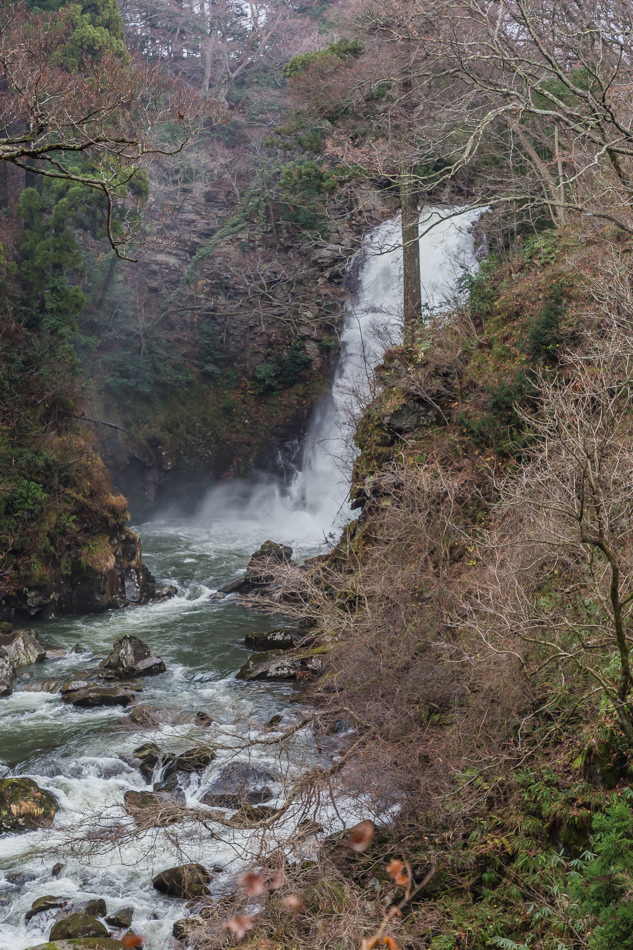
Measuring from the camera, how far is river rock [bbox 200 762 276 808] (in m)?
7.82

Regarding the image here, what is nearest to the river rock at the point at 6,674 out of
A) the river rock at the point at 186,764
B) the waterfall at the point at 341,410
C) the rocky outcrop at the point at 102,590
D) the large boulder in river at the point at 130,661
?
the large boulder in river at the point at 130,661

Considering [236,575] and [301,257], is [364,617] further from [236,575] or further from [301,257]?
[301,257]

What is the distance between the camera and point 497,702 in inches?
252

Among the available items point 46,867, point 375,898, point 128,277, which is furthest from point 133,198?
point 375,898

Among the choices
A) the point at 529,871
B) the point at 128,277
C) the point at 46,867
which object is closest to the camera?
the point at 529,871

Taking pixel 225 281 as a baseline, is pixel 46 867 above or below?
below

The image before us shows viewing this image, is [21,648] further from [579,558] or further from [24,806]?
[579,558]

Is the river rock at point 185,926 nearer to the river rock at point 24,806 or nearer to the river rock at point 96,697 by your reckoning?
the river rock at point 24,806

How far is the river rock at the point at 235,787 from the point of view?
7824 mm

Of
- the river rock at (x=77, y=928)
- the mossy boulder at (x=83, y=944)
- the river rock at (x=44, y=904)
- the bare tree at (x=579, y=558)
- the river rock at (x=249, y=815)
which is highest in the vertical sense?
the bare tree at (x=579, y=558)

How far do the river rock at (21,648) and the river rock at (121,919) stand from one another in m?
5.86

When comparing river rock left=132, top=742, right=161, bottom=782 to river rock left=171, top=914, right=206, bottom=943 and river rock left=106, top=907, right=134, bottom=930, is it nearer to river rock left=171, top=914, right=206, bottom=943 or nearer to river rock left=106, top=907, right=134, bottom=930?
river rock left=106, top=907, right=134, bottom=930

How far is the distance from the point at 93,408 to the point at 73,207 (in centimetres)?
584

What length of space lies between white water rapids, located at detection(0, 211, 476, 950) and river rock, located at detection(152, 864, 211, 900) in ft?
0.28
